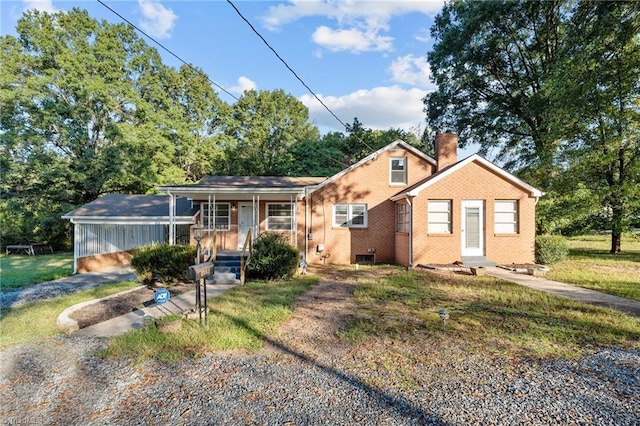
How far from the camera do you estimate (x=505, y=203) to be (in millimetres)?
13281

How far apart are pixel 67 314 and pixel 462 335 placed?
7.86 metres

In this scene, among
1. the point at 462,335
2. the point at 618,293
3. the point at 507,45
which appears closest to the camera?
the point at 462,335

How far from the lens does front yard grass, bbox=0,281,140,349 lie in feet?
18.4

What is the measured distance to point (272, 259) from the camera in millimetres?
10695

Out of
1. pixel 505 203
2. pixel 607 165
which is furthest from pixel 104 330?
pixel 607 165

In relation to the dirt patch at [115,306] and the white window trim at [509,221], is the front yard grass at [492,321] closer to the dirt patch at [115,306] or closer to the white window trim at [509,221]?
the white window trim at [509,221]

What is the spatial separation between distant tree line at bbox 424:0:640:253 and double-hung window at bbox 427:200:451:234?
745 centimetres

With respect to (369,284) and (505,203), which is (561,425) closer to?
(369,284)

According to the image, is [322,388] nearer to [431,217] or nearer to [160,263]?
[160,263]

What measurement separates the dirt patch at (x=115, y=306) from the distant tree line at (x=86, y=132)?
51.7 feet

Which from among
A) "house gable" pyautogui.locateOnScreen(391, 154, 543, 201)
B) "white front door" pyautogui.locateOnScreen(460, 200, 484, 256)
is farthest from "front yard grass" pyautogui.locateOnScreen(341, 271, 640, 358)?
"house gable" pyautogui.locateOnScreen(391, 154, 543, 201)

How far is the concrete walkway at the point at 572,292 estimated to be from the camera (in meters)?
7.18

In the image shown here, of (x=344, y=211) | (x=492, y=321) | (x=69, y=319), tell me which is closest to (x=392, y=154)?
(x=344, y=211)

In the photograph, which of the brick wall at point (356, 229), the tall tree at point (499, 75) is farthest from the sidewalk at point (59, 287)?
the tall tree at point (499, 75)
